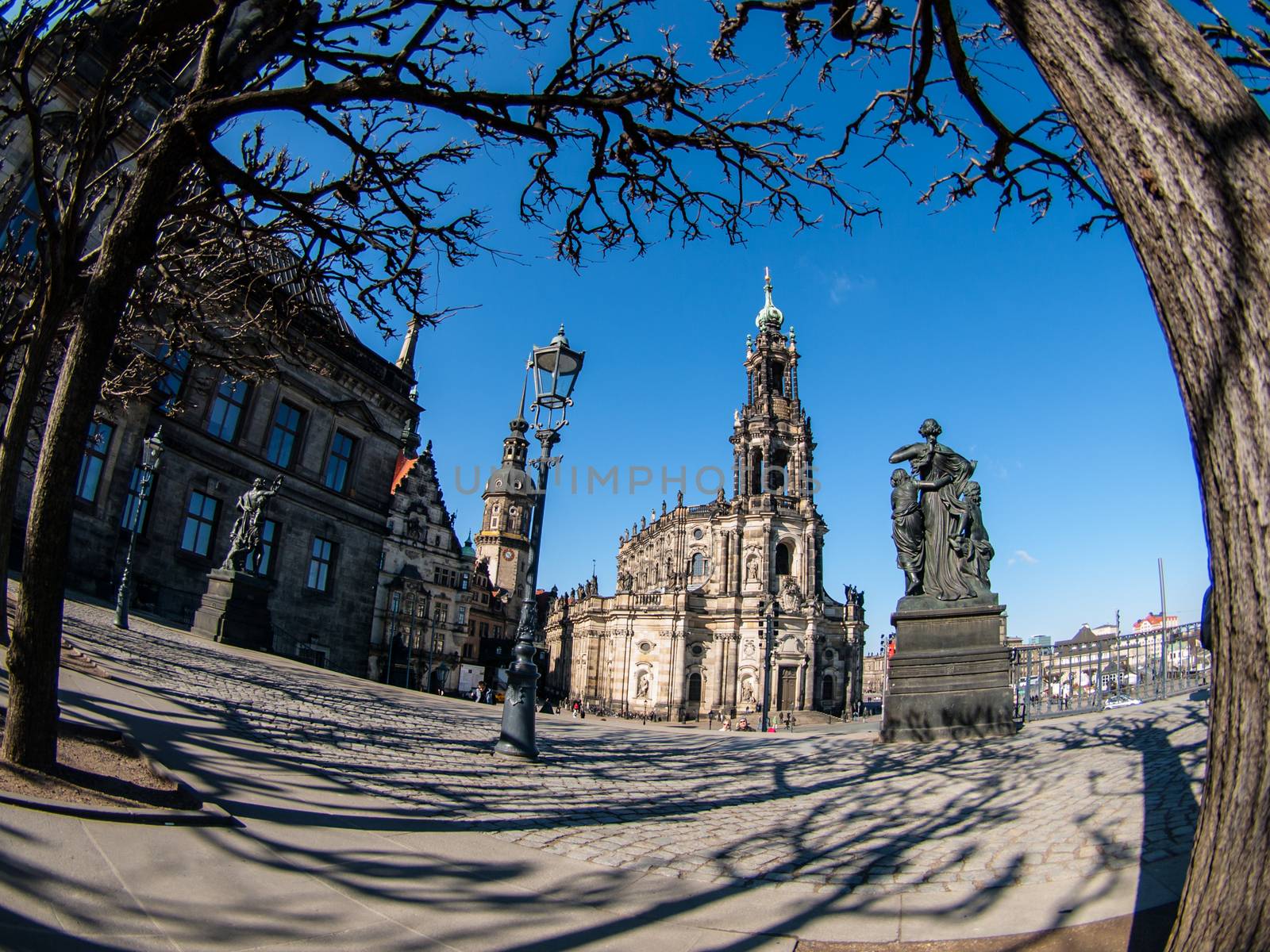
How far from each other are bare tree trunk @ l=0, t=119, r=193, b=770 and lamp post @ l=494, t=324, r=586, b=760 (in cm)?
424

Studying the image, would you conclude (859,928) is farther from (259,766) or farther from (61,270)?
(61,270)

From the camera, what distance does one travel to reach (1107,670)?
1234 cm

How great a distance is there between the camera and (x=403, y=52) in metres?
5.23

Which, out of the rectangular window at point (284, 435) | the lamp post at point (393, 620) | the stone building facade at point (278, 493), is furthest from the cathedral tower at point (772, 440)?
the rectangular window at point (284, 435)

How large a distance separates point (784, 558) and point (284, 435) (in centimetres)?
4701

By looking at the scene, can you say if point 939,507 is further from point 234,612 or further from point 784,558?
point 784,558

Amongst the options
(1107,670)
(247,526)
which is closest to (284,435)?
(247,526)

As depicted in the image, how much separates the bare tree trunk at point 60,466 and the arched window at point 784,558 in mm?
61177

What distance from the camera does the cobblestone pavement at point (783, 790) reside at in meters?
4.16

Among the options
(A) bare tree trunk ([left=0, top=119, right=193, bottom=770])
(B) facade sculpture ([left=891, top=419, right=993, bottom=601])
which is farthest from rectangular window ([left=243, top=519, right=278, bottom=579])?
(A) bare tree trunk ([left=0, top=119, right=193, bottom=770])

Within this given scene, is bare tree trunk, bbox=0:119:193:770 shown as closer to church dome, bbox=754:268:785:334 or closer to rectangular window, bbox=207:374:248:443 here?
rectangular window, bbox=207:374:248:443

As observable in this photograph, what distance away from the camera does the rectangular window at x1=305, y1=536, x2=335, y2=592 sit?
26.3 m

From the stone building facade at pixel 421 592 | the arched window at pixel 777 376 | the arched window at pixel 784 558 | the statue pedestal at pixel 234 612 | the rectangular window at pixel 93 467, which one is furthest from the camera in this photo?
the arched window at pixel 777 376

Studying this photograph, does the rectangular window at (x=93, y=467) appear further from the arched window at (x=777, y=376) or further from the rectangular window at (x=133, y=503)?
the arched window at (x=777, y=376)
